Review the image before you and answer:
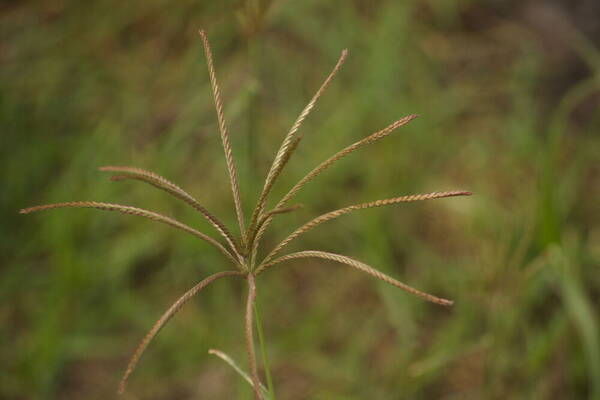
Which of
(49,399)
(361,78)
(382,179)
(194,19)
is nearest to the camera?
(49,399)

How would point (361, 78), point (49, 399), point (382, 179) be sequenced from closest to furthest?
1. point (49, 399)
2. point (382, 179)
3. point (361, 78)

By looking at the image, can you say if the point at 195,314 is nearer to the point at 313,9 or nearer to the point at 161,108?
the point at 161,108

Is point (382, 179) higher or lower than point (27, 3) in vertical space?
lower

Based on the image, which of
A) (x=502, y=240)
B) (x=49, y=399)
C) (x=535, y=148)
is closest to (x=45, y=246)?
(x=49, y=399)

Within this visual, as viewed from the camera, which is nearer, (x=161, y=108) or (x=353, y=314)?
(x=353, y=314)

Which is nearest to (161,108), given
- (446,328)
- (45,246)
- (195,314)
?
(45,246)

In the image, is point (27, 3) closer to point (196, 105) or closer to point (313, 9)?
point (196, 105)

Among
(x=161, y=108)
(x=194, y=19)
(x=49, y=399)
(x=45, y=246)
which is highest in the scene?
(x=194, y=19)
